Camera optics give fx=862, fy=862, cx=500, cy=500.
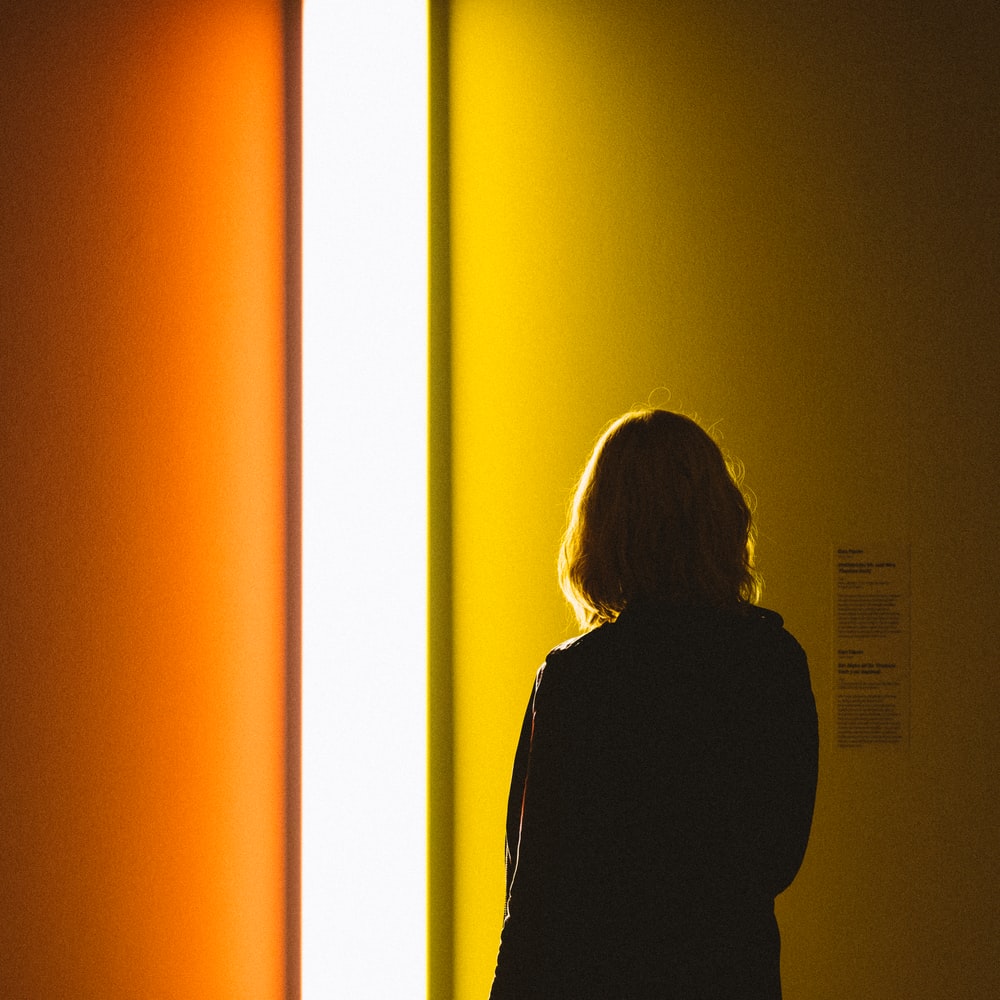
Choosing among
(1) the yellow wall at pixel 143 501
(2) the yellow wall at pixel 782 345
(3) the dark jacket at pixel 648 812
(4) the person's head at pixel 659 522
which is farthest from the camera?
(2) the yellow wall at pixel 782 345

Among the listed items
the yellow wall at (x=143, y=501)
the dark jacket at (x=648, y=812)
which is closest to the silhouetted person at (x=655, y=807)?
Result: the dark jacket at (x=648, y=812)

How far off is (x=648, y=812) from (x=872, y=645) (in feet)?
3.00

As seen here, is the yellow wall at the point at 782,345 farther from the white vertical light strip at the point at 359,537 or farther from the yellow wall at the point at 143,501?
the yellow wall at the point at 143,501

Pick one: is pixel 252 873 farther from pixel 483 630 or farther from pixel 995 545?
pixel 995 545

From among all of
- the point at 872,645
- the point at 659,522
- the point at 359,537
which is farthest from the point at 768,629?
the point at 359,537

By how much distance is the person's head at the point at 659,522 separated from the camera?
1137mm

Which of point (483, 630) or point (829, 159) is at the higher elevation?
point (829, 159)

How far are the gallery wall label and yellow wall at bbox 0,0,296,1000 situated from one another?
1144 millimetres

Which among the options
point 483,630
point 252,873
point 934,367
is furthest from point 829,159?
point 252,873

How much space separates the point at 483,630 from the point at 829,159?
1.22 m

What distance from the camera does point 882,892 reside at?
5.63ft

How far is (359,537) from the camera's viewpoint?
1.78 m

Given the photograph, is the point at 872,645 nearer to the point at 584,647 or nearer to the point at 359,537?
the point at 584,647

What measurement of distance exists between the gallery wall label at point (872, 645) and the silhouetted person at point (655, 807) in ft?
2.41
